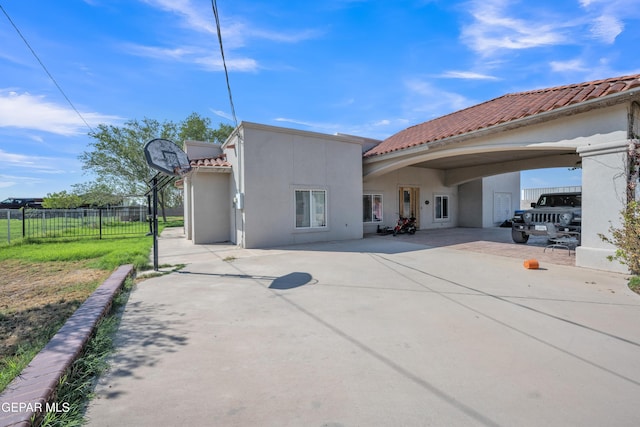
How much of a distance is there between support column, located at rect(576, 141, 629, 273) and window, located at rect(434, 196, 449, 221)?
1044cm

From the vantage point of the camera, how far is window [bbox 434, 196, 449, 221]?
1717 cm

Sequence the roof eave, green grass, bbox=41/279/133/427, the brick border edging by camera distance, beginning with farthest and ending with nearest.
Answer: the roof eave → green grass, bbox=41/279/133/427 → the brick border edging

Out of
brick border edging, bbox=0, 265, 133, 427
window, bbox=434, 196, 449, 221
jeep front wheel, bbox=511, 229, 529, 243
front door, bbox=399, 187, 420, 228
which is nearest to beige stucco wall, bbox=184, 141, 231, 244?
brick border edging, bbox=0, 265, 133, 427

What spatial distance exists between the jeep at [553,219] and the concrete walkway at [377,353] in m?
3.19

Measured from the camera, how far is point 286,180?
1066 centimetres

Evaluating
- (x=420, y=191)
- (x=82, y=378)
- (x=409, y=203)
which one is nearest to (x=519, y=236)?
(x=409, y=203)

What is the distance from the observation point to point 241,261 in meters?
7.96

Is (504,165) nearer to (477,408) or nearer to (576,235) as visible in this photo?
(576,235)

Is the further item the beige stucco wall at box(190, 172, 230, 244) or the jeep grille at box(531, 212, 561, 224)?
the beige stucco wall at box(190, 172, 230, 244)

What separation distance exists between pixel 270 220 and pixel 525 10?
899 cm

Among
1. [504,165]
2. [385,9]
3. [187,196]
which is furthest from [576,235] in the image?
[187,196]

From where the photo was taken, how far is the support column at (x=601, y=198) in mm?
6059

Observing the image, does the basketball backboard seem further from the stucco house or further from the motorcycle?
the motorcycle
